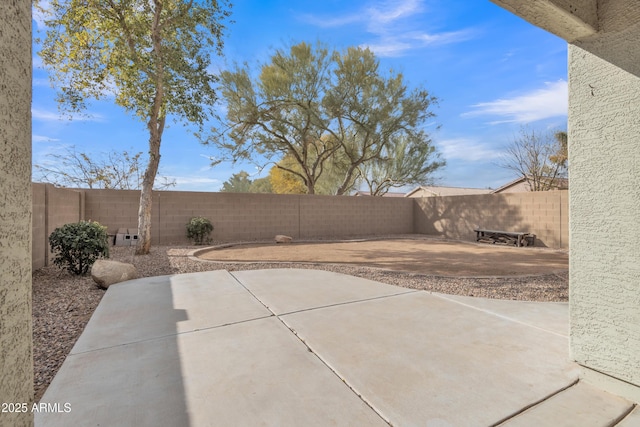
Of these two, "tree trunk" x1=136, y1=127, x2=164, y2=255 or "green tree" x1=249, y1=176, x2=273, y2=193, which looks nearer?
"tree trunk" x1=136, y1=127, x2=164, y2=255

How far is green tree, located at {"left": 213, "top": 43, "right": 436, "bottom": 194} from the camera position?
608 inches

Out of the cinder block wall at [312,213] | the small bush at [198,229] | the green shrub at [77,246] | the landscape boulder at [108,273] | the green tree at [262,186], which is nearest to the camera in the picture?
the landscape boulder at [108,273]

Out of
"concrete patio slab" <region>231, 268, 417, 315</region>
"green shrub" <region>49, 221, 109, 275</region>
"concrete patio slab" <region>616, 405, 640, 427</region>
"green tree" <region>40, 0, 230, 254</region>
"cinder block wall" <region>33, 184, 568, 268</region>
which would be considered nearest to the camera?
"concrete patio slab" <region>616, 405, 640, 427</region>

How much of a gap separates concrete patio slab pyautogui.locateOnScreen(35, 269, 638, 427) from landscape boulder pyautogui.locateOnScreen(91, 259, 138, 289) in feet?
3.87

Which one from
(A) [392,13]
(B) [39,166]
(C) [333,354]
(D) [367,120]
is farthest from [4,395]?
(D) [367,120]

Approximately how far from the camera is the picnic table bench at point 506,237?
11836mm

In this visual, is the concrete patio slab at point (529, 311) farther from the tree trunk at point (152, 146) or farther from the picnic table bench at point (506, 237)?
the picnic table bench at point (506, 237)

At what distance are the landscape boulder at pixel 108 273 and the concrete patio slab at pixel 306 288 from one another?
179cm

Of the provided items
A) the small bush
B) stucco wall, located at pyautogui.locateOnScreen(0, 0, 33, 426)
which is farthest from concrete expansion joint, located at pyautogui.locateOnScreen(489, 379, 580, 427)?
the small bush

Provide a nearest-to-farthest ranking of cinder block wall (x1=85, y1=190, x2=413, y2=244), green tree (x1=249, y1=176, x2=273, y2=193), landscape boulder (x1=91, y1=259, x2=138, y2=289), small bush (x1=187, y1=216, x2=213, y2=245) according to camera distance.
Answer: landscape boulder (x1=91, y1=259, x2=138, y2=289) < cinder block wall (x1=85, y1=190, x2=413, y2=244) < small bush (x1=187, y1=216, x2=213, y2=245) < green tree (x1=249, y1=176, x2=273, y2=193)

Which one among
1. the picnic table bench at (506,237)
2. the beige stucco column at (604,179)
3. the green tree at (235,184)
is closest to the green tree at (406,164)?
the picnic table bench at (506,237)

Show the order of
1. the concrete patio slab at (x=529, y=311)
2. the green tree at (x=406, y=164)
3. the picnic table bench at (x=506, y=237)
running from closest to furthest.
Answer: the concrete patio slab at (x=529, y=311) → the picnic table bench at (x=506, y=237) → the green tree at (x=406, y=164)

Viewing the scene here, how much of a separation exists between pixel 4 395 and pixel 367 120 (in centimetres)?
1714

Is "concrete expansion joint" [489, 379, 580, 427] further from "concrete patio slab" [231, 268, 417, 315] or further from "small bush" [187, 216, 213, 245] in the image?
"small bush" [187, 216, 213, 245]
